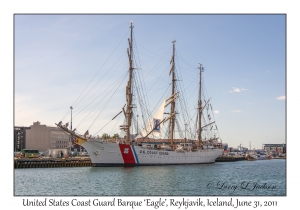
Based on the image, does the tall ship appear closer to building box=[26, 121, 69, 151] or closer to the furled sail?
the furled sail

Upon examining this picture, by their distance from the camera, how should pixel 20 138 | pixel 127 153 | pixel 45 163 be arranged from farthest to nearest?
pixel 20 138, pixel 45 163, pixel 127 153

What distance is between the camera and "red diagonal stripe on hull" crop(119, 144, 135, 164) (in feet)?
183

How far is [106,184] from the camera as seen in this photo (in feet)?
113

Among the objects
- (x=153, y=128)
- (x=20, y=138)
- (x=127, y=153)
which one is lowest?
(x=20, y=138)

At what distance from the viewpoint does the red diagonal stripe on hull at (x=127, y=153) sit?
2201 inches

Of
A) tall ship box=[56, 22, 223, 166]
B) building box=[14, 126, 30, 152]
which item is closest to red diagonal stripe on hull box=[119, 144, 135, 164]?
tall ship box=[56, 22, 223, 166]

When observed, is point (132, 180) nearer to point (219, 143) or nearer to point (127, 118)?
point (127, 118)

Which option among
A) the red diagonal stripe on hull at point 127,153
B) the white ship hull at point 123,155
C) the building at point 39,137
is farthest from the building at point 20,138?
the red diagonal stripe on hull at point 127,153

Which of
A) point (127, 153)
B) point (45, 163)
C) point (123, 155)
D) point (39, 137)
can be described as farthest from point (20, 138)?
point (123, 155)

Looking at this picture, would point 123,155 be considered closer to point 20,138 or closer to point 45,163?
point 45,163

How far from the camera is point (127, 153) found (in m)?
56.4

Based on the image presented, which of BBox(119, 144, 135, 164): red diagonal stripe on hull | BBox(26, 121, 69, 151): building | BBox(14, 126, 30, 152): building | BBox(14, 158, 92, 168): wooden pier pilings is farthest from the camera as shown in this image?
BBox(14, 126, 30, 152): building
